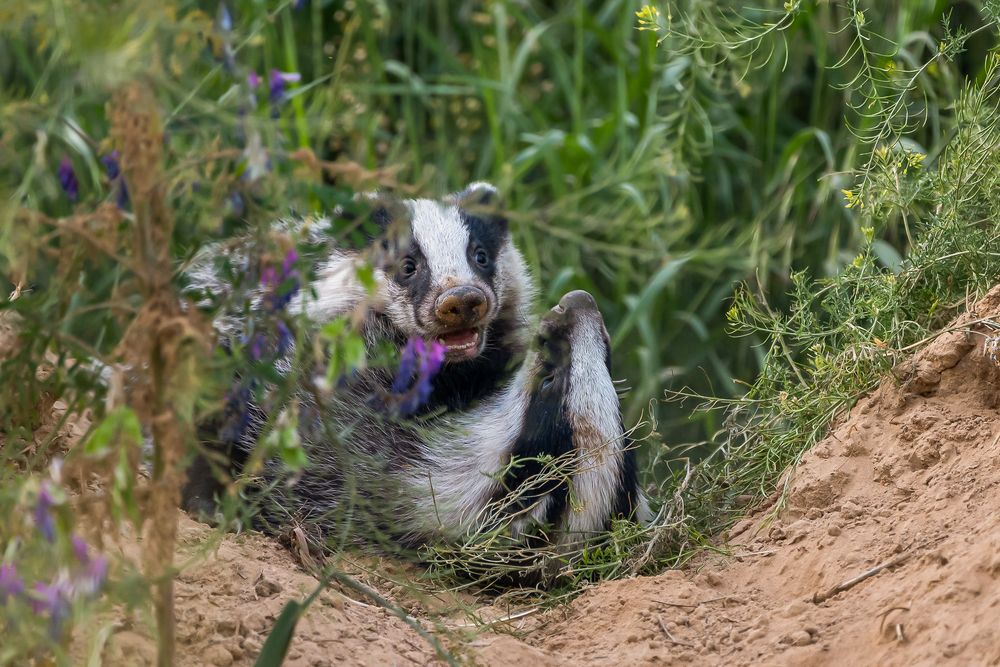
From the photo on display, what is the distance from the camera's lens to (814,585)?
2.35 meters

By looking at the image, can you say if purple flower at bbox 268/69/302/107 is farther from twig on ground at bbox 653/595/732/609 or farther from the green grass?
twig on ground at bbox 653/595/732/609

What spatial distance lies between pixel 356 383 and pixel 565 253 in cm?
191

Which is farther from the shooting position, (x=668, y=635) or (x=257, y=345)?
(x=668, y=635)

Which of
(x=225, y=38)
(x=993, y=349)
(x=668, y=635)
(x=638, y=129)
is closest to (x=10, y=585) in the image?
(x=225, y=38)

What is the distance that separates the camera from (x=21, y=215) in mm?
1716

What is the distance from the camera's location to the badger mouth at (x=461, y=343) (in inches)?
131

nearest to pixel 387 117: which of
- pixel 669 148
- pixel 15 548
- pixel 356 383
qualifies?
pixel 669 148

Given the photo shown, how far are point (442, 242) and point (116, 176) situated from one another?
171 centimetres

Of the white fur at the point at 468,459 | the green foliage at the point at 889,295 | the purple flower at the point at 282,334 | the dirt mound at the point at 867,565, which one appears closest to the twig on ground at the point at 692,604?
the dirt mound at the point at 867,565

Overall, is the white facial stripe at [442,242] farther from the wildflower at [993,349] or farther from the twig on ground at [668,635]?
the wildflower at [993,349]

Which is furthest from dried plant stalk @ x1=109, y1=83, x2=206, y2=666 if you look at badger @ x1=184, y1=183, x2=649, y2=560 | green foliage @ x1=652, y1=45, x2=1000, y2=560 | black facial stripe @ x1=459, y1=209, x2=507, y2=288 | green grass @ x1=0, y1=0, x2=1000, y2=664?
black facial stripe @ x1=459, y1=209, x2=507, y2=288

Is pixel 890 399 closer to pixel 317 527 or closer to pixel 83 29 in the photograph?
pixel 317 527

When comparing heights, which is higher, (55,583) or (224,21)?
(224,21)

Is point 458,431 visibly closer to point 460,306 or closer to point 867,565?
point 460,306
